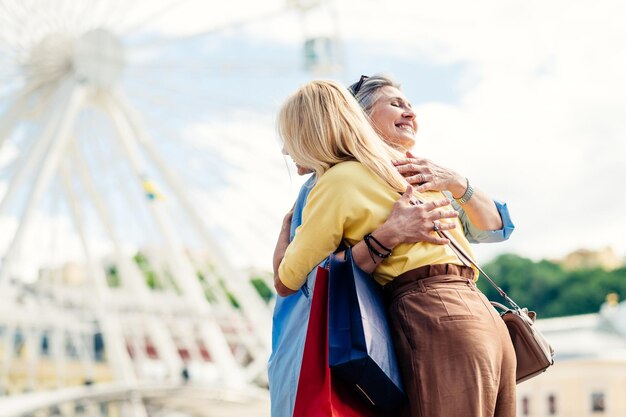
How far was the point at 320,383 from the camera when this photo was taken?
2.15 m

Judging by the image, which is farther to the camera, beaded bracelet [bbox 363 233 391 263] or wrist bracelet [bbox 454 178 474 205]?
wrist bracelet [bbox 454 178 474 205]

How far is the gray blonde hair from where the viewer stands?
270 centimetres

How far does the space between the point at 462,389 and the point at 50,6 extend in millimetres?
17768

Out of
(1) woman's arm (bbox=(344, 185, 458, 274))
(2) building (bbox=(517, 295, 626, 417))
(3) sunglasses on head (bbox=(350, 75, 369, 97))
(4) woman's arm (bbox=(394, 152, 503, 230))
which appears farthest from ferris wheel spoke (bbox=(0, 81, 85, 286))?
(2) building (bbox=(517, 295, 626, 417))

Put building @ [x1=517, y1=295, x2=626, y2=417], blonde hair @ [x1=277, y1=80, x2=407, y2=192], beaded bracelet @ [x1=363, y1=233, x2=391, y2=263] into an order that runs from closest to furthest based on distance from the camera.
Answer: beaded bracelet @ [x1=363, y1=233, x2=391, y2=263], blonde hair @ [x1=277, y1=80, x2=407, y2=192], building @ [x1=517, y1=295, x2=626, y2=417]

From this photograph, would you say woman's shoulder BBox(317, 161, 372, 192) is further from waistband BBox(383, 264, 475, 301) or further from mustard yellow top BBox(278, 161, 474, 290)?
waistband BBox(383, 264, 475, 301)

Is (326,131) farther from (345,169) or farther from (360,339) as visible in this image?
(360,339)

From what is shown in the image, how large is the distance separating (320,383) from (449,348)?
29cm

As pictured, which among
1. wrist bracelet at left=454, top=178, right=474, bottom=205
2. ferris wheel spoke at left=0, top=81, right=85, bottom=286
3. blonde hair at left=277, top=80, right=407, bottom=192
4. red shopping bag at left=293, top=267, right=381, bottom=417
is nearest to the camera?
red shopping bag at left=293, top=267, right=381, bottom=417

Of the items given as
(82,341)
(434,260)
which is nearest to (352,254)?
(434,260)

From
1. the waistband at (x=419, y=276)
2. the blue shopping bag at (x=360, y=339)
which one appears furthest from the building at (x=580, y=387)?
the blue shopping bag at (x=360, y=339)

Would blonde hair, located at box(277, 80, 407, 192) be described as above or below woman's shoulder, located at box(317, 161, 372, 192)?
above

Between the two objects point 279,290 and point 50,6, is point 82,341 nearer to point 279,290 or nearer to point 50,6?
point 50,6

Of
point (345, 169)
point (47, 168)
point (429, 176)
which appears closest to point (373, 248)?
point (345, 169)
